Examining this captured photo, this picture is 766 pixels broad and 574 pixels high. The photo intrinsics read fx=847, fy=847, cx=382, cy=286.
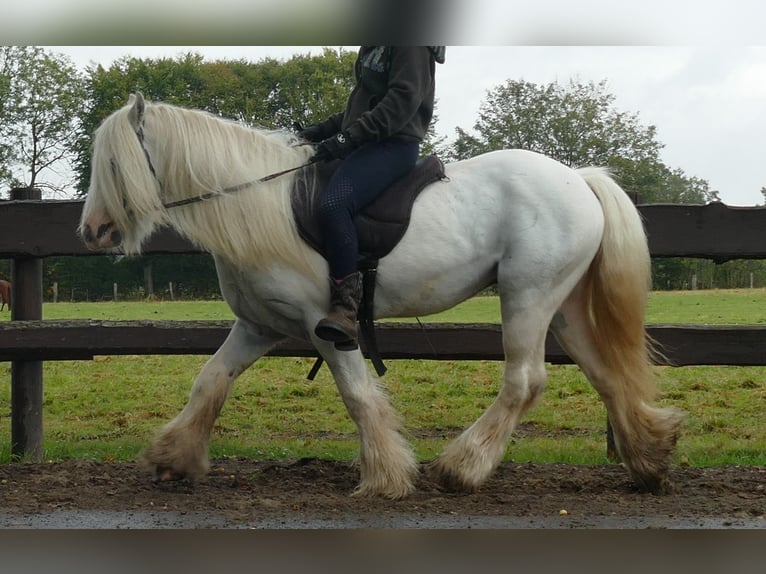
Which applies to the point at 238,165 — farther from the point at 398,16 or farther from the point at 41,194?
the point at 398,16

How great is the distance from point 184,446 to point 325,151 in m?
1.78

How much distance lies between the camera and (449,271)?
176 inches

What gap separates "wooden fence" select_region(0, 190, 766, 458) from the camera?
5.50 meters

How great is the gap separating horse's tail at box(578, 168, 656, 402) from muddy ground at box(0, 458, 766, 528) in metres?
0.68

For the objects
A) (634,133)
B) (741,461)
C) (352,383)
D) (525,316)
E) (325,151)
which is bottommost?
(741,461)

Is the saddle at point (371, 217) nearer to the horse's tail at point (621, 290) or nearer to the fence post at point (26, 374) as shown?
the horse's tail at point (621, 290)

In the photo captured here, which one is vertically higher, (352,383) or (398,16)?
(398,16)

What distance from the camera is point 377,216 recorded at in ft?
14.3

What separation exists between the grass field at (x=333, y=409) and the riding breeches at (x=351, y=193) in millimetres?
2199

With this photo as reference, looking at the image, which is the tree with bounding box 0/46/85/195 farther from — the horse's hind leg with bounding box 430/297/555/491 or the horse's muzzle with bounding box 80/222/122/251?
the horse's hind leg with bounding box 430/297/555/491

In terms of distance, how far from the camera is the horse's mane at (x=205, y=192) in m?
4.22

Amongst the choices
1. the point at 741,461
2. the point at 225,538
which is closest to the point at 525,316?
the point at 741,461

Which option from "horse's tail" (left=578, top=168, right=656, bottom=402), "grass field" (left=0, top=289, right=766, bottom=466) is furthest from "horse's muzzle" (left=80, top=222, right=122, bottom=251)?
"horse's tail" (left=578, top=168, right=656, bottom=402)


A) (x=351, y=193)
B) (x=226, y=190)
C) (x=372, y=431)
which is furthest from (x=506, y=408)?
(x=226, y=190)
